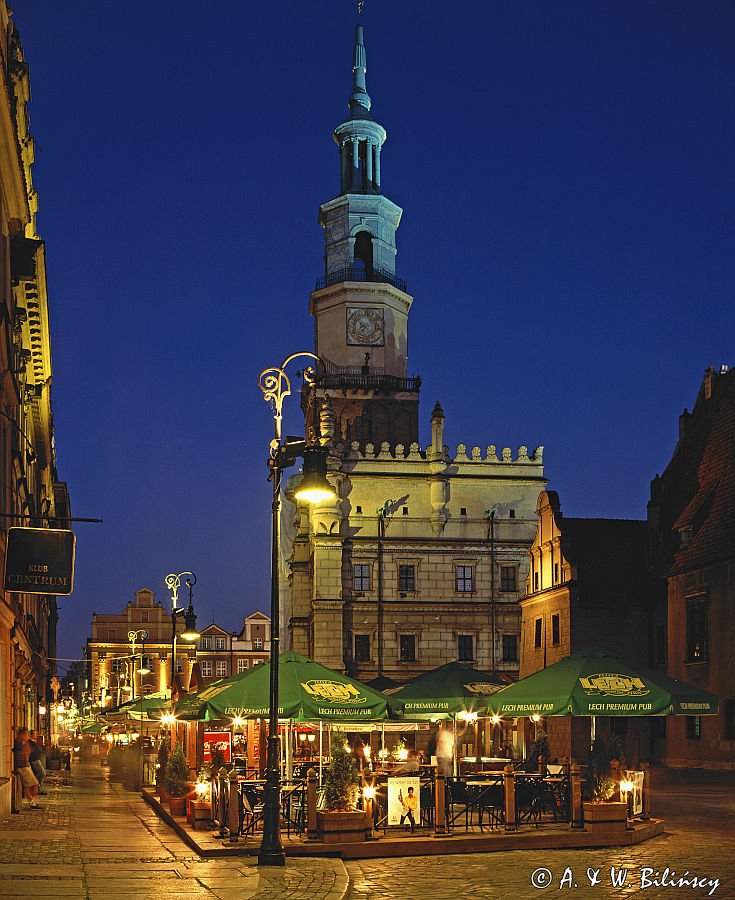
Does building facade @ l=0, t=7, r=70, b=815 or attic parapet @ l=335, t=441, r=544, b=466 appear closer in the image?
building facade @ l=0, t=7, r=70, b=815

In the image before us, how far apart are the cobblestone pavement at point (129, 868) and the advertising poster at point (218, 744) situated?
1010 centimetres

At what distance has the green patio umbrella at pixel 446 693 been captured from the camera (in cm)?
2897

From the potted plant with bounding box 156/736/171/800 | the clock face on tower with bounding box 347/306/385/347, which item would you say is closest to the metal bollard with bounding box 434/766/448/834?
the potted plant with bounding box 156/736/171/800

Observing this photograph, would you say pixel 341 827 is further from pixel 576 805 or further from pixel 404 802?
pixel 576 805

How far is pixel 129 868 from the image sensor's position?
1738cm

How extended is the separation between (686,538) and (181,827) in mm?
24002

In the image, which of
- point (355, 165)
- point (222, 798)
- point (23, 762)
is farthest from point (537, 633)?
point (355, 165)

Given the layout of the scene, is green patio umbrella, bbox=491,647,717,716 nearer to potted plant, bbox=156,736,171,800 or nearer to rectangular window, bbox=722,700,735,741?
potted plant, bbox=156,736,171,800

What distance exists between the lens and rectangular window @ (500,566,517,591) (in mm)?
67269

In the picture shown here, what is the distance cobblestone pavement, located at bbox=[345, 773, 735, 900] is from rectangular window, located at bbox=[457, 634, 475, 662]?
44.0 m

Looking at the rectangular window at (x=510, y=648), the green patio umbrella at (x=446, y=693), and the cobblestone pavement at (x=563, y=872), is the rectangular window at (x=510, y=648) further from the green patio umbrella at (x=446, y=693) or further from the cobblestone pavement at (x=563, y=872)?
the cobblestone pavement at (x=563, y=872)

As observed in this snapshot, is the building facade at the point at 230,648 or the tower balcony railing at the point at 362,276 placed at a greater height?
the tower balcony railing at the point at 362,276

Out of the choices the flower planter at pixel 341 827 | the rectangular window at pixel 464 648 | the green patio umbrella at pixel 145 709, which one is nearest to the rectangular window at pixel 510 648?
the rectangular window at pixel 464 648

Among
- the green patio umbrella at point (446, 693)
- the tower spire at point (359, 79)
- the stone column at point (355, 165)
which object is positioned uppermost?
the tower spire at point (359, 79)
